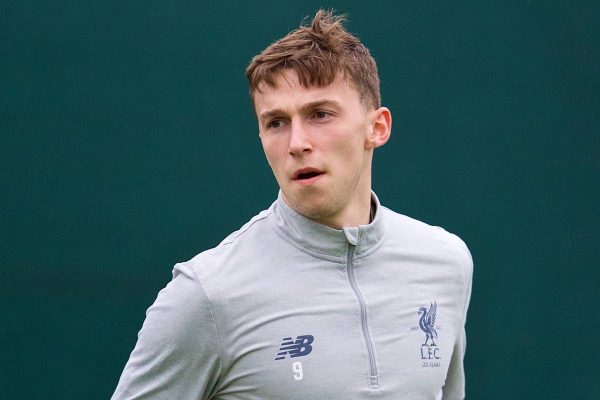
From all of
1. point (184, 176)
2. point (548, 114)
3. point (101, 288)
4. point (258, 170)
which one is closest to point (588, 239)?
point (548, 114)

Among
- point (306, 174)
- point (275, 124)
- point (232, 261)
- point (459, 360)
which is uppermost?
point (275, 124)

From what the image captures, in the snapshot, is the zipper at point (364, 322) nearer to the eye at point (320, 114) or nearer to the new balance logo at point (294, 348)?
the new balance logo at point (294, 348)

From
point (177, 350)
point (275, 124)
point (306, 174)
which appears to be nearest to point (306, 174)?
point (306, 174)

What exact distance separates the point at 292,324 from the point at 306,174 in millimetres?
319

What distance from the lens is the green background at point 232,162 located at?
3254mm

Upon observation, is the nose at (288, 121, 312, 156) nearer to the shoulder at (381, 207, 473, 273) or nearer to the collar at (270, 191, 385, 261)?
the collar at (270, 191, 385, 261)

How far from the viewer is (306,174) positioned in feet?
7.43

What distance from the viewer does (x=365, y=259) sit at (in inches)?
92.6

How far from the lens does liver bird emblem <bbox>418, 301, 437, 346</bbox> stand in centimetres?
233

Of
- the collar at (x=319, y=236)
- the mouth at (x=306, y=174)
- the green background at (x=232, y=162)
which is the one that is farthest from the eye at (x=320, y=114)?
the green background at (x=232, y=162)

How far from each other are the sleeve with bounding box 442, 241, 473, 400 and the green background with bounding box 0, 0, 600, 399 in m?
0.90

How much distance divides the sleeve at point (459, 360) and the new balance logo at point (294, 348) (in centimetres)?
49

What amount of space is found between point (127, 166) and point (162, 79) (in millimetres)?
292

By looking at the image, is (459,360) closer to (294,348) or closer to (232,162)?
(294,348)
